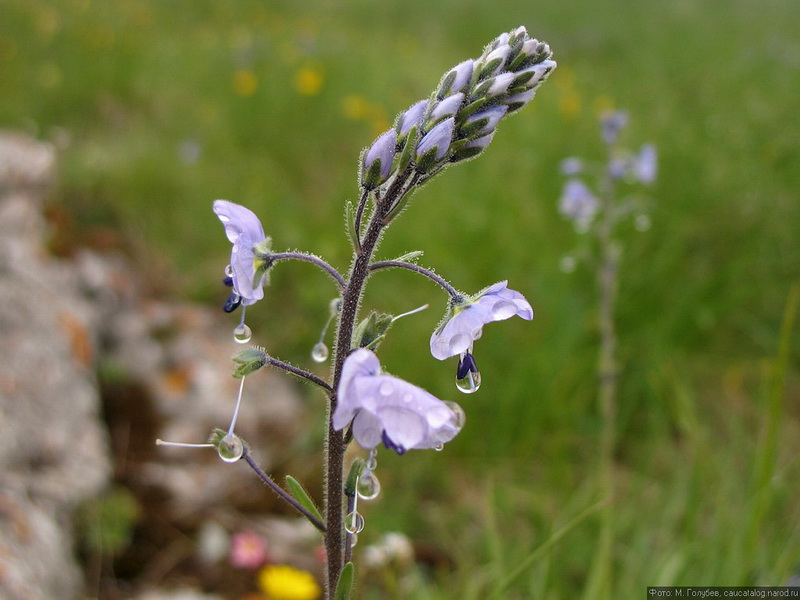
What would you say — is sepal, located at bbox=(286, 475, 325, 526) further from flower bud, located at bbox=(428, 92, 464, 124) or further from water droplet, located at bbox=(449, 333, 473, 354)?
flower bud, located at bbox=(428, 92, 464, 124)

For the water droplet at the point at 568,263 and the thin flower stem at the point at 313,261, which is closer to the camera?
the thin flower stem at the point at 313,261

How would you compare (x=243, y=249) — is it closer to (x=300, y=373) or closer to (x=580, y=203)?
(x=300, y=373)

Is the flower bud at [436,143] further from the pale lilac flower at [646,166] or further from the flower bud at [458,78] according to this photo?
the pale lilac flower at [646,166]

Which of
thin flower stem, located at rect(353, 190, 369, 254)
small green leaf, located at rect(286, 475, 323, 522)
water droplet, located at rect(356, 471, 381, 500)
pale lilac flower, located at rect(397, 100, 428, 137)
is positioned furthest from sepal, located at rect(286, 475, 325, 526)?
pale lilac flower, located at rect(397, 100, 428, 137)

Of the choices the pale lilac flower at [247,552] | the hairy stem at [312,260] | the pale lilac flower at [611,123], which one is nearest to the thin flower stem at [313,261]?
the hairy stem at [312,260]

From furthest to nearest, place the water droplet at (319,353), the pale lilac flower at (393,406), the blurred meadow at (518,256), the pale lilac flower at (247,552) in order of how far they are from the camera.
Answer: the blurred meadow at (518,256) → the pale lilac flower at (247,552) → the water droplet at (319,353) → the pale lilac flower at (393,406)

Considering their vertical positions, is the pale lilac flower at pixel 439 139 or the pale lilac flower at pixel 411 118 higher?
the pale lilac flower at pixel 411 118

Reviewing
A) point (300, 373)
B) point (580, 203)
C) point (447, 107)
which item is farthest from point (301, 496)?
point (580, 203)
